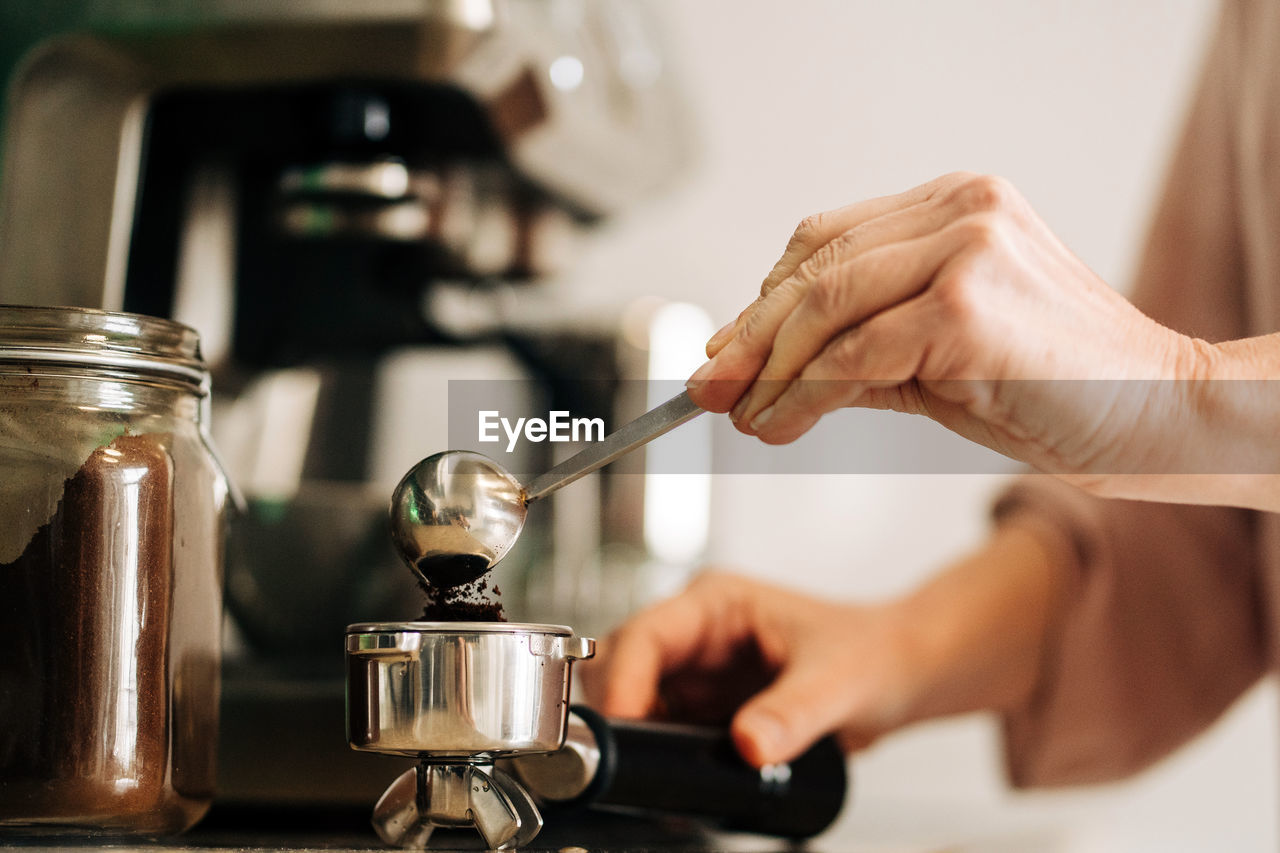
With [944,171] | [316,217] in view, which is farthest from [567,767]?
[944,171]

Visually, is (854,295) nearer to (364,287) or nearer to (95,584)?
(95,584)

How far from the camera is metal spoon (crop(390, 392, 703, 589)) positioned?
28 centimetres

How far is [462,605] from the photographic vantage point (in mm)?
281

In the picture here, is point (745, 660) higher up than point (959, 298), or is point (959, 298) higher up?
point (959, 298)

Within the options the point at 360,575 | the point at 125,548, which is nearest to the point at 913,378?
the point at 125,548

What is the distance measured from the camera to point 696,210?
103 cm

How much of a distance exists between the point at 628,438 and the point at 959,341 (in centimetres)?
9

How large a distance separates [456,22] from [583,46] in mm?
123

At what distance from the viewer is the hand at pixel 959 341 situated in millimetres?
275

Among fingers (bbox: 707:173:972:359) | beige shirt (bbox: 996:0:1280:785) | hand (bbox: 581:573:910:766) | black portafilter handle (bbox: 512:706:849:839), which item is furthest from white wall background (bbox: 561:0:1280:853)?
fingers (bbox: 707:173:972:359)

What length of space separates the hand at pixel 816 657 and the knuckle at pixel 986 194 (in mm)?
209

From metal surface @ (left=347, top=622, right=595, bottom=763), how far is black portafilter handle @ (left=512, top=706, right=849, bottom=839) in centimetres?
7

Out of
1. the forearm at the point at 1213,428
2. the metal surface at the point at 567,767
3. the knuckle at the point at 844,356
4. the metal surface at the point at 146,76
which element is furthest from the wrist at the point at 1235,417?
the metal surface at the point at 146,76

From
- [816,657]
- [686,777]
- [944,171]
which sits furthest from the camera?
[944,171]
